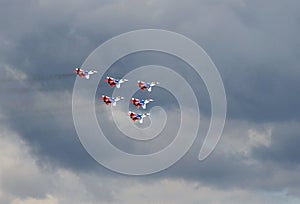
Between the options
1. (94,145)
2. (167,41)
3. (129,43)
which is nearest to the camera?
(129,43)

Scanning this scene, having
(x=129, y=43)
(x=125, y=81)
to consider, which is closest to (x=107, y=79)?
(x=125, y=81)

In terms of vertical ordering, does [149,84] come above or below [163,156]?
above

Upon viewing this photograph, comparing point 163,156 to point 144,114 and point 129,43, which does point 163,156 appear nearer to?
point 144,114

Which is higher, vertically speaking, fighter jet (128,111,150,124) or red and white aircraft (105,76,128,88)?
red and white aircraft (105,76,128,88)

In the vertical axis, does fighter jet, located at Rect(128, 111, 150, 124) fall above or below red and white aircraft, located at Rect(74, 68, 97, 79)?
below

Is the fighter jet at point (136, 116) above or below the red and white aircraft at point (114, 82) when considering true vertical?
below

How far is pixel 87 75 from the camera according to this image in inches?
7687

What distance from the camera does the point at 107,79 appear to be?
7736 inches

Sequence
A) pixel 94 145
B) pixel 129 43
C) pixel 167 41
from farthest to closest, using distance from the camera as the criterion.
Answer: pixel 94 145 → pixel 167 41 → pixel 129 43

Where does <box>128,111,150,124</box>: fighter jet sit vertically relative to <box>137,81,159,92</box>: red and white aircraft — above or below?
below

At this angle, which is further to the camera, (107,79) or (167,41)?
(107,79)

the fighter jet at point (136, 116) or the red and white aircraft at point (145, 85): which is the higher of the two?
the red and white aircraft at point (145, 85)

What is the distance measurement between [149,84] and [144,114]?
11657mm

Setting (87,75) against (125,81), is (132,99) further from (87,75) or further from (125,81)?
(87,75)
